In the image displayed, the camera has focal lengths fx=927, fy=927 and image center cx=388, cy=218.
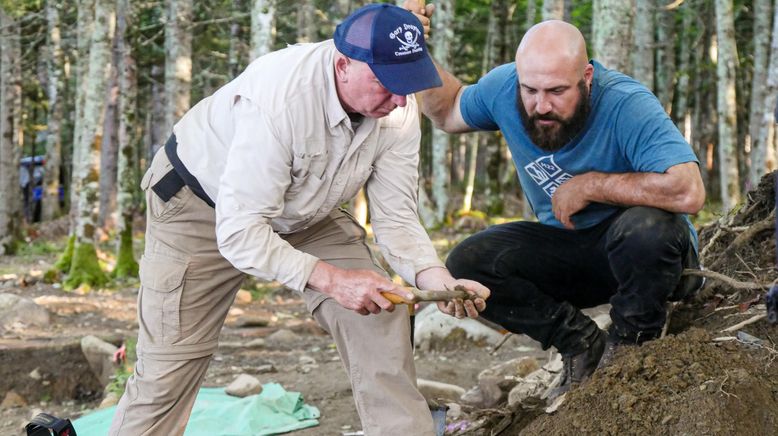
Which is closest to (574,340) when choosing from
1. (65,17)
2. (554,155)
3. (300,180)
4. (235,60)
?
(554,155)

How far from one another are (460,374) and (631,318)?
10.0 feet

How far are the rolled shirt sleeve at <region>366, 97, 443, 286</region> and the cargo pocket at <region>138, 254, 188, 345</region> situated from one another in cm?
85

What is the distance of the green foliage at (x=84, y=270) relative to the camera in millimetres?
12242

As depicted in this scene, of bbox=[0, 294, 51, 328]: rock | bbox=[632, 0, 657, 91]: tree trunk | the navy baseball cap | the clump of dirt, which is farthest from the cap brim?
bbox=[632, 0, 657, 91]: tree trunk

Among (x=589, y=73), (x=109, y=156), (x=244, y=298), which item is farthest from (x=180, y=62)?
(x=589, y=73)

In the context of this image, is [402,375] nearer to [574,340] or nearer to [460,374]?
[574,340]

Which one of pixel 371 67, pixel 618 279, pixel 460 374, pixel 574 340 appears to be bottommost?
pixel 460 374

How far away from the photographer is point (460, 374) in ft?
22.9

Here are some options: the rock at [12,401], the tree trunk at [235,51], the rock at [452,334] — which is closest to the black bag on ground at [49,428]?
the rock at [12,401]

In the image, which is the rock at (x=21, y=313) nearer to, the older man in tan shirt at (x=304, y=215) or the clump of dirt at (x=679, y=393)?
the older man in tan shirt at (x=304, y=215)

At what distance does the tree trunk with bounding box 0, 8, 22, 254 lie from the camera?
16.5 m

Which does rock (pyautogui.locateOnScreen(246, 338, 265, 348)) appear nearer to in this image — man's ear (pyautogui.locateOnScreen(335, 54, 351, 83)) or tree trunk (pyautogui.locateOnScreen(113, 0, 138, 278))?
tree trunk (pyautogui.locateOnScreen(113, 0, 138, 278))

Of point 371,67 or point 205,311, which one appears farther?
point 205,311

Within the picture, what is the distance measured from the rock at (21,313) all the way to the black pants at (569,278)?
5911 mm
